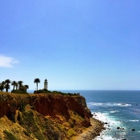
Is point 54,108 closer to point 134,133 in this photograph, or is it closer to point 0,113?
point 0,113

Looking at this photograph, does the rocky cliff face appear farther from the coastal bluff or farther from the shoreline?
the shoreline

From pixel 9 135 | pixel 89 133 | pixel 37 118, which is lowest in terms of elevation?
pixel 89 133

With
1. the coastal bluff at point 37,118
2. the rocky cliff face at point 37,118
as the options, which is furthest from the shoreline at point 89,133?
the rocky cliff face at point 37,118

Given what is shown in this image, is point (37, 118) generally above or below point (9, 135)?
above

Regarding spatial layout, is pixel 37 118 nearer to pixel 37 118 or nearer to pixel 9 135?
pixel 37 118

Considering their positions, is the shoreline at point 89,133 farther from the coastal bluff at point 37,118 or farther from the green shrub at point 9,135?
the green shrub at point 9,135

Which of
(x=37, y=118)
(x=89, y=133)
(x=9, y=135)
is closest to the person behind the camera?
(x=9, y=135)

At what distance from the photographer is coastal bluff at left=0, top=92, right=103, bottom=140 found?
45.0 metres

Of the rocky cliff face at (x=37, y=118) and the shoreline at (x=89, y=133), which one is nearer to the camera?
the rocky cliff face at (x=37, y=118)

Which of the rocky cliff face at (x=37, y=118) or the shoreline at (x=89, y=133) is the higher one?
the rocky cliff face at (x=37, y=118)

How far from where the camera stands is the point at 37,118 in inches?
2168

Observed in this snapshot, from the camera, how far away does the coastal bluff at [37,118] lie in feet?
148

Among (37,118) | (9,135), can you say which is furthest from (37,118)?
(9,135)

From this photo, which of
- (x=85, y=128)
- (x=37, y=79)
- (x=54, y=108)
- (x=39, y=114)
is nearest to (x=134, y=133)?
(x=85, y=128)
